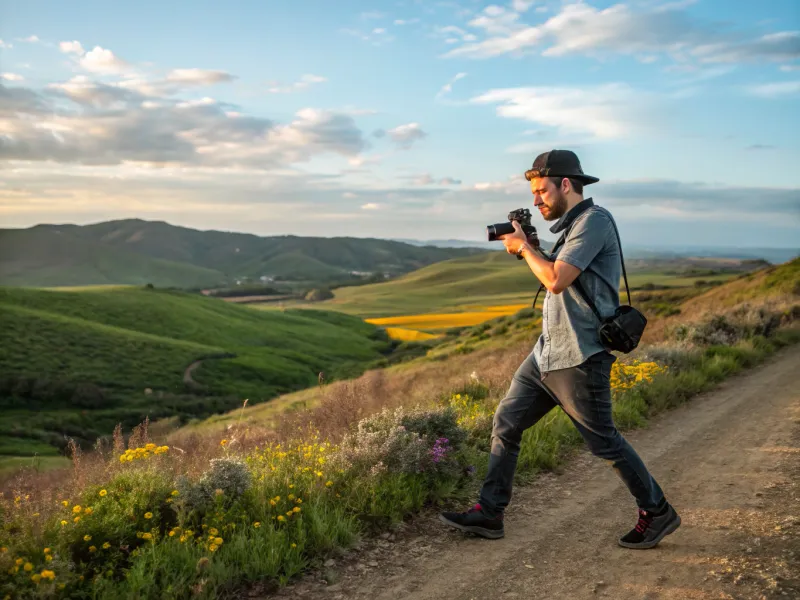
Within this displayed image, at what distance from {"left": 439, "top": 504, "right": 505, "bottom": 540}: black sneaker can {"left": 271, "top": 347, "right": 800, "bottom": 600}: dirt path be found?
8cm

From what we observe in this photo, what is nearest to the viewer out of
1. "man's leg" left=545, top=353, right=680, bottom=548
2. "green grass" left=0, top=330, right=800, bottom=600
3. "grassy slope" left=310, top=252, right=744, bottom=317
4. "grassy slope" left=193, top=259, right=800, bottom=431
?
"green grass" left=0, top=330, right=800, bottom=600

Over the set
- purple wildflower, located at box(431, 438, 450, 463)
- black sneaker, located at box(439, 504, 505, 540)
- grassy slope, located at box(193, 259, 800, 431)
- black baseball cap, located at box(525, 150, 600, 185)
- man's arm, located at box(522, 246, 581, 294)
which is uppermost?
black baseball cap, located at box(525, 150, 600, 185)

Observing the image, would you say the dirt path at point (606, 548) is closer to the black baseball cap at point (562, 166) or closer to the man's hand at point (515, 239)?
the man's hand at point (515, 239)

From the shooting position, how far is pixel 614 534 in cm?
464

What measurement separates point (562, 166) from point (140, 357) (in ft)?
237

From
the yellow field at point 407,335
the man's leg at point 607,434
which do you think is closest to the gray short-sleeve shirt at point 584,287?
the man's leg at point 607,434

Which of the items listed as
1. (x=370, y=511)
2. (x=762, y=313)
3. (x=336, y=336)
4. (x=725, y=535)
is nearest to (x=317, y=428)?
(x=370, y=511)

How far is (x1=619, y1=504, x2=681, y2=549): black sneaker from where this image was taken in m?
4.30

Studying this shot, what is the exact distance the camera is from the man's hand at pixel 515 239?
13.9ft

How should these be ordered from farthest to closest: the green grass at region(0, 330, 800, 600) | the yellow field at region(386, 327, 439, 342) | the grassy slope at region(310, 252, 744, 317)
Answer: the grassy slope at region(310, 252, 744, 317)
the yellow field at region(386, 327, 439, 342)
the green grass at region(0, 330, 800, 600)

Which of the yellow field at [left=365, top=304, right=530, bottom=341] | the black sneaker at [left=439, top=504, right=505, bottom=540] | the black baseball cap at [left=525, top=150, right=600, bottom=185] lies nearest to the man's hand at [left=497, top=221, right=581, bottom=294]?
the black baseball cap at [left=525, top=150, right=600, bottom=185]

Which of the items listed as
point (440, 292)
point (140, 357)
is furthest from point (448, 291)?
point (140, 357)

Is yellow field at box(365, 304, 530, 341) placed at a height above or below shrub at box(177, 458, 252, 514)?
below

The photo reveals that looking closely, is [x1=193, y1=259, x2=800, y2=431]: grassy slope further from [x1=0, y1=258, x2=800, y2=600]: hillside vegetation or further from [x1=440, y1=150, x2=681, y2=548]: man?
[x1=440, y1=150, x2=681, y2=548]: man
